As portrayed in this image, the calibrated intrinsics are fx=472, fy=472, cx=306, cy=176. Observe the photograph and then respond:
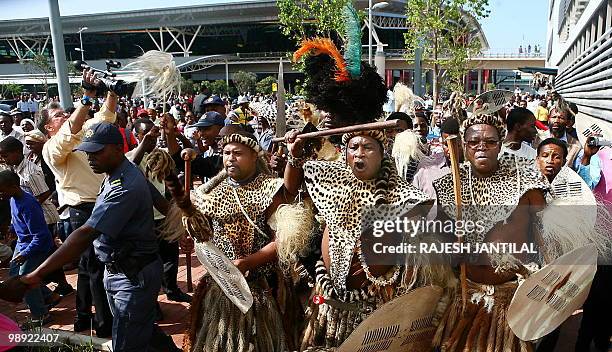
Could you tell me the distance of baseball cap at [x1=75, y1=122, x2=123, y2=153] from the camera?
2.83 metres

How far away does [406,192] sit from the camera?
2.43 meters

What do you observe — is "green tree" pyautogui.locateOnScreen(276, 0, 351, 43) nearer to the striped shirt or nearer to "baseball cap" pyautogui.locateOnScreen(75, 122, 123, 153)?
the striped shirt

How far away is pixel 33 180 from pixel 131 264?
295cm

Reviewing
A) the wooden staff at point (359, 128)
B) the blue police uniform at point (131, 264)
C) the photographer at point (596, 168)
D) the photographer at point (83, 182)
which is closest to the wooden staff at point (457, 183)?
the wooden staff at point (359, 128)

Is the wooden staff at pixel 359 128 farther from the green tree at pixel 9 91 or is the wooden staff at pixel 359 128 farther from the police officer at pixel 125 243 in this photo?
the green tree at pixel 9 91

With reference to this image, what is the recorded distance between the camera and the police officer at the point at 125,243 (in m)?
2.81

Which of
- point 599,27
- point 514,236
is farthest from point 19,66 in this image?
point 514,236

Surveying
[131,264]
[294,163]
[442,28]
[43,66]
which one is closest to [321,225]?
[294,163]

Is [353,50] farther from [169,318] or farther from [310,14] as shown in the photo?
[310,14]

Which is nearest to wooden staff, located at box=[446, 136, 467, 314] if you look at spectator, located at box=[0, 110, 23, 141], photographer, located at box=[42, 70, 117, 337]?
photographer, located at box=[42, 70, 117, 337]

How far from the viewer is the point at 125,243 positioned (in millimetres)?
2902

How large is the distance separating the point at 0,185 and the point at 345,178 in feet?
9.66

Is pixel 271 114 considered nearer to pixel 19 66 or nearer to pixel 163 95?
pixel 163 95

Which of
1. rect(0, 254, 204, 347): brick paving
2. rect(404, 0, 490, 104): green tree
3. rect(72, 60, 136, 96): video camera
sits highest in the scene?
rect(404, 0, 490, 104): green tree
